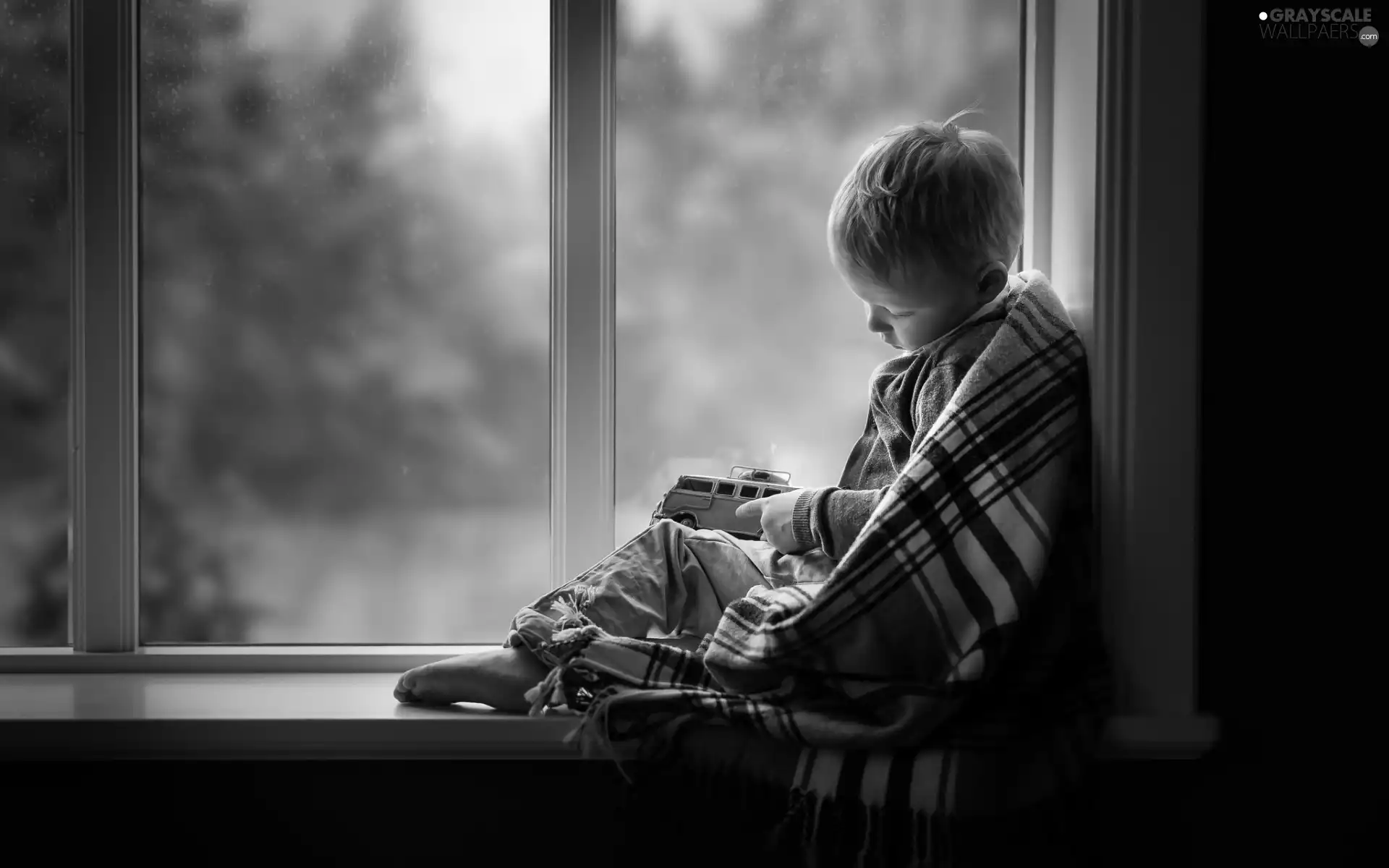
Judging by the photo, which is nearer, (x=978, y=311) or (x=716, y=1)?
(x=978, y=311)

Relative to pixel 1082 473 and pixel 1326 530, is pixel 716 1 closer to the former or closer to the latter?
pixel 1082 473

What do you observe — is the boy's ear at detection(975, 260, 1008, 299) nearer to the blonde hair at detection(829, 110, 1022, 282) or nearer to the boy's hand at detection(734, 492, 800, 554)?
the blonde hair at detection(829, 110, 1022, 282)

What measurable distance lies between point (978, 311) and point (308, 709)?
2.73ft

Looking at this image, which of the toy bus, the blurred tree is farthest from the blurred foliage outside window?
the toy bus

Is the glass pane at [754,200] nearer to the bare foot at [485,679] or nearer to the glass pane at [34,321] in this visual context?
the bare foot at [485,679]

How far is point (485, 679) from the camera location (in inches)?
34.1

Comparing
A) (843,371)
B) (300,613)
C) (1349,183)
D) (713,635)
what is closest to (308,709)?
(300,613)

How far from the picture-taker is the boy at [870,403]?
0.82m

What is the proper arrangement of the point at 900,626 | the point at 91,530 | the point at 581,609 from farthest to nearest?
the point at 91,530 → the point at 581,609 → the point at 900,626

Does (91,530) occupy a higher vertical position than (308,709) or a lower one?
higher

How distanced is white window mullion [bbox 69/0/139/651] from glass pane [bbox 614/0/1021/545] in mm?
644

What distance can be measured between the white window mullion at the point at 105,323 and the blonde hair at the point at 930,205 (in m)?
0.94

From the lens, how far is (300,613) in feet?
3.71

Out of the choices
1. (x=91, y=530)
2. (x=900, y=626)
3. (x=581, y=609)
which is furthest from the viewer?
(x=91, y=530)
